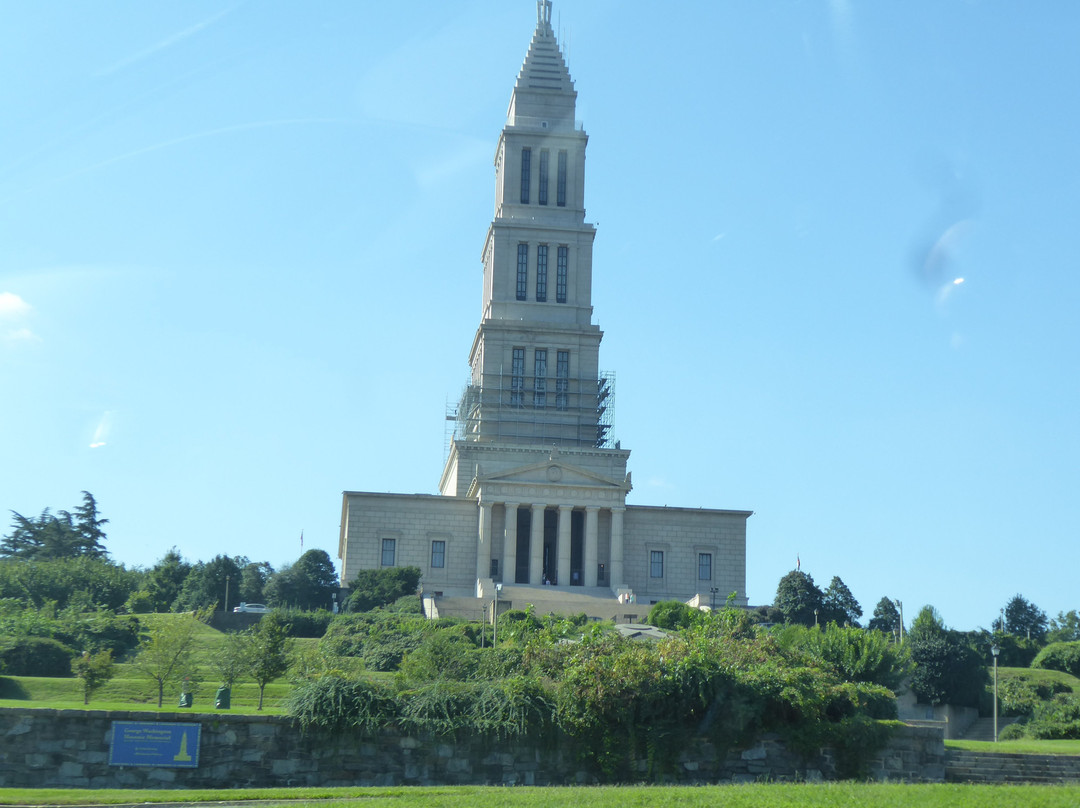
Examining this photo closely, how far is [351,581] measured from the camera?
64.9 meters

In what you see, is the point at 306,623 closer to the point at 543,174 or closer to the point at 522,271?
the point at 522,271

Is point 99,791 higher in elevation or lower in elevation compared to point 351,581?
lower

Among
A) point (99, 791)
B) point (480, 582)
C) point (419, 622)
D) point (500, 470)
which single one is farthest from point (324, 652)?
point (500, 470)

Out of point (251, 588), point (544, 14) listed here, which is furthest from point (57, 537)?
point (544, 14)

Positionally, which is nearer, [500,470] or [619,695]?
[619,695]

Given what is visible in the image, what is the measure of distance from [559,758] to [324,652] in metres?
16.1

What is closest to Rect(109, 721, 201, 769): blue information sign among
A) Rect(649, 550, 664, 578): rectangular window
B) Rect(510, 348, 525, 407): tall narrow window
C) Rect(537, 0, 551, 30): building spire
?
Rect(649, 550, 664, 578): rectangular window

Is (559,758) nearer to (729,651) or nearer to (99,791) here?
(729,651)

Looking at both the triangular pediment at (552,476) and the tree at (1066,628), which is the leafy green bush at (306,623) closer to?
the triangular pediment at (552,476)

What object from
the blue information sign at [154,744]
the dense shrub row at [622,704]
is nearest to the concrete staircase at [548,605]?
the dense shrub row at [622,704]

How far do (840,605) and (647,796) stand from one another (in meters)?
42.0

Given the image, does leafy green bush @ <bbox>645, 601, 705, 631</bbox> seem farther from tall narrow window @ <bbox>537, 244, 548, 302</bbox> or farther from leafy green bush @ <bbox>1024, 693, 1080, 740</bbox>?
tall narrow window @ <bbox>537, 244, 548, 302</bbox>

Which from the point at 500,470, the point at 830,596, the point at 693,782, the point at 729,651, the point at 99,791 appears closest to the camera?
the point at 99,791

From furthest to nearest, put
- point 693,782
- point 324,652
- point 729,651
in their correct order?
point 324,652
point 729,651
point 693,782
